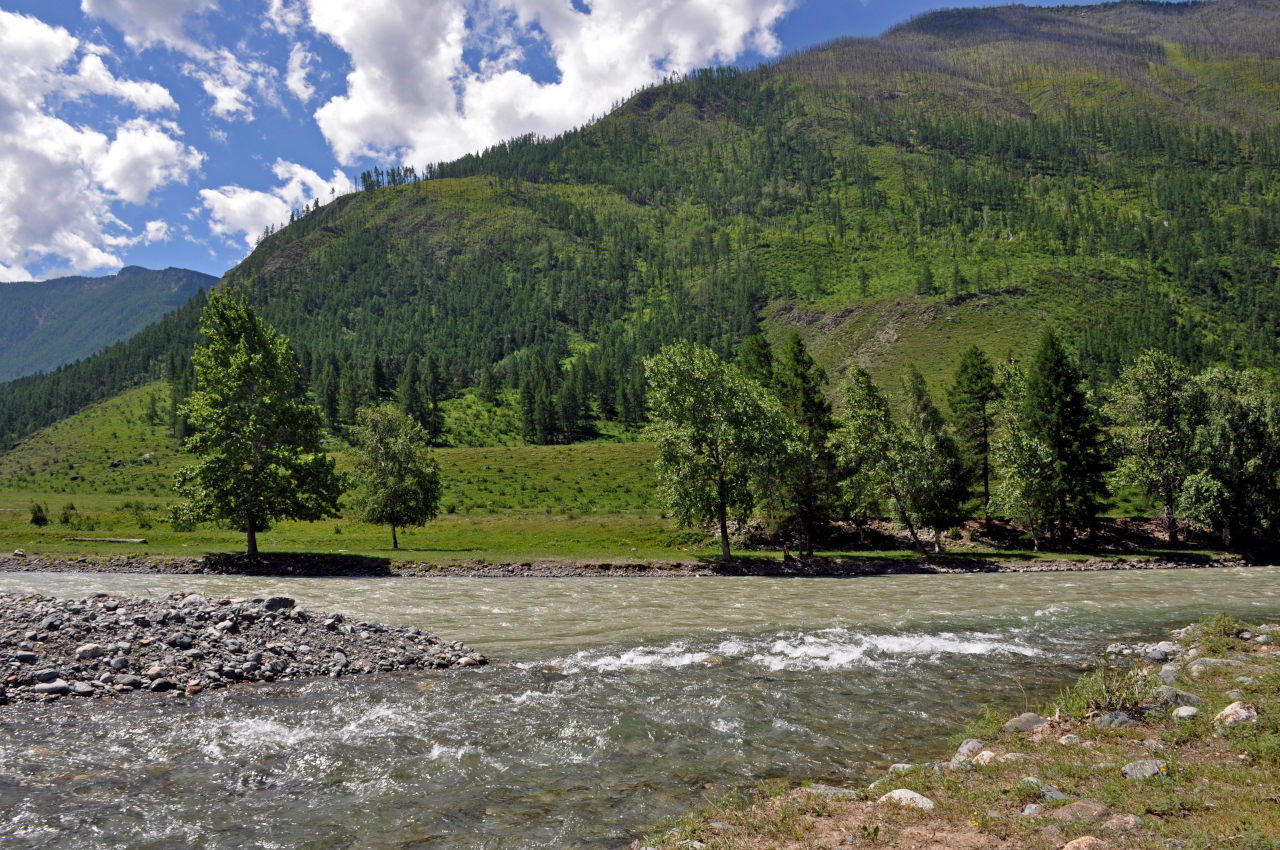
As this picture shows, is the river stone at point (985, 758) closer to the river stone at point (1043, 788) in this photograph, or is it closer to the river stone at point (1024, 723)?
the river stone at point (1043, 788)

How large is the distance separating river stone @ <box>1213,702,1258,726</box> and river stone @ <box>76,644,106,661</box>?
86.9 ft

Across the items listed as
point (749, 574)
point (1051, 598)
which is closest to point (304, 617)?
point (749, 574)

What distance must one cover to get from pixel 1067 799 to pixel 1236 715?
6199 mm

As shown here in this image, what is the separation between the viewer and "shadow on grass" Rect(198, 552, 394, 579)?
4103 cm

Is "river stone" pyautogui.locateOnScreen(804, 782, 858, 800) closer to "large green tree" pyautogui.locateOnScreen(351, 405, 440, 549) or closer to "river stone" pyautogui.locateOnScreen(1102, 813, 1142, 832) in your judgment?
"river stone" pyautogui.locateOnScreen(1102, 813, 1142, 832)

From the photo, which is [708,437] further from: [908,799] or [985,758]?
[908,799]

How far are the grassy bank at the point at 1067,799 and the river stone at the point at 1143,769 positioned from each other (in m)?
0.05

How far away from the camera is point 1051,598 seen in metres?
32.8

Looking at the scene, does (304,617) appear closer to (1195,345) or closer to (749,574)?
(749,574)

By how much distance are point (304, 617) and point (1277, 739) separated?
25.2 m

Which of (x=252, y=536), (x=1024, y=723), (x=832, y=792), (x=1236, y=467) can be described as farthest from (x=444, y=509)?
(x=1236, y=467)

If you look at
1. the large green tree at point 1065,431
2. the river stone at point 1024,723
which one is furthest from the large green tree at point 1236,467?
the river stone at point 1024,723

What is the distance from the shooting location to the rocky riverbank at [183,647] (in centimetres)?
1614

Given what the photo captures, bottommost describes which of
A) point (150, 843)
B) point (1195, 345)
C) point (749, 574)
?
point (749, 574)
